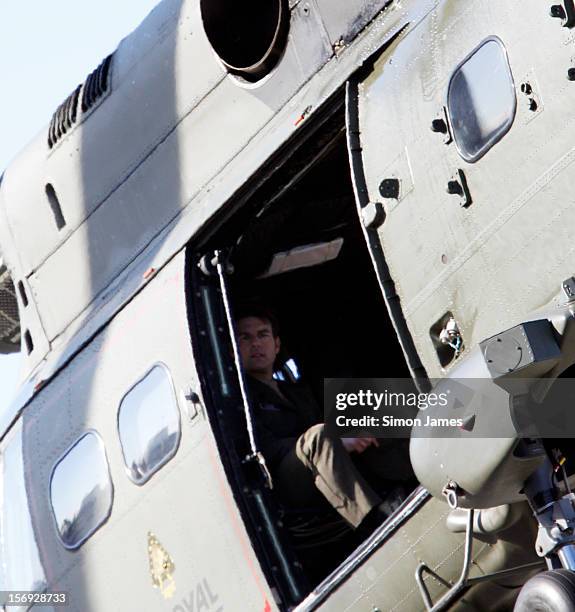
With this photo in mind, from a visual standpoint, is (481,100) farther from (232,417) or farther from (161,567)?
(161,567)

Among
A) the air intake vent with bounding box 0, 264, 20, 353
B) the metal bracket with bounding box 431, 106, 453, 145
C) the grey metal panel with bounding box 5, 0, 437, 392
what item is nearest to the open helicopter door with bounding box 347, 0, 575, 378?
the metal bracket with bounding box 431, 106, 453, 145

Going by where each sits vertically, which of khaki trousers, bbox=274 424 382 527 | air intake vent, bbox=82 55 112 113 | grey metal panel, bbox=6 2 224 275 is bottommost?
khaki trousers, bbox=274 424 382 527

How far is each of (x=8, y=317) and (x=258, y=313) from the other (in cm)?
244

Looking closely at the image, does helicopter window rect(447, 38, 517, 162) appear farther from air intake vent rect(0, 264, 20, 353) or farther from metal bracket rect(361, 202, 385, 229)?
air intake vent rect(0, 264, 20, 353)

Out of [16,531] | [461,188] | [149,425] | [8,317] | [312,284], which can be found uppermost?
[8,317]

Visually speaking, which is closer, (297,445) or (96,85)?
(297,445)

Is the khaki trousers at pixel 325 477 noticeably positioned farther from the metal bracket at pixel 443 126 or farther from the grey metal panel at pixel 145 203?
the metal bracket at pixel 443 126

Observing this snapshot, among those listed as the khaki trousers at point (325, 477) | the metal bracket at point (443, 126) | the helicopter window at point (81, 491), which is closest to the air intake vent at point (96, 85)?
the helicopter window at point (81, 491)

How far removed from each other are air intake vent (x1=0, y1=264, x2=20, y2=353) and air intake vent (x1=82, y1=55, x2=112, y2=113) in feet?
4.11

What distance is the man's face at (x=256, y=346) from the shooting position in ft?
22.9

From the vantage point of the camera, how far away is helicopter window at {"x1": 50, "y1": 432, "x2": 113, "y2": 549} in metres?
6.90

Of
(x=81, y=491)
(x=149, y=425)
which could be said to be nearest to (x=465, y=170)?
(x=149, y=425)

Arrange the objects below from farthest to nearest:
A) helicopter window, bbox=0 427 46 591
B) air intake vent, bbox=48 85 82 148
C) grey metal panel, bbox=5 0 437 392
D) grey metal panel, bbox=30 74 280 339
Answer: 1. air intake vent, bbox=48 85 82 148
2. helicopter window, bbox=0 427 46 591
3. grey metal panel, bbox=30 74 280 339
4. grey metal panel, bbox=5 0 437 392

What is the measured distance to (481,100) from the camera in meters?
5.21
